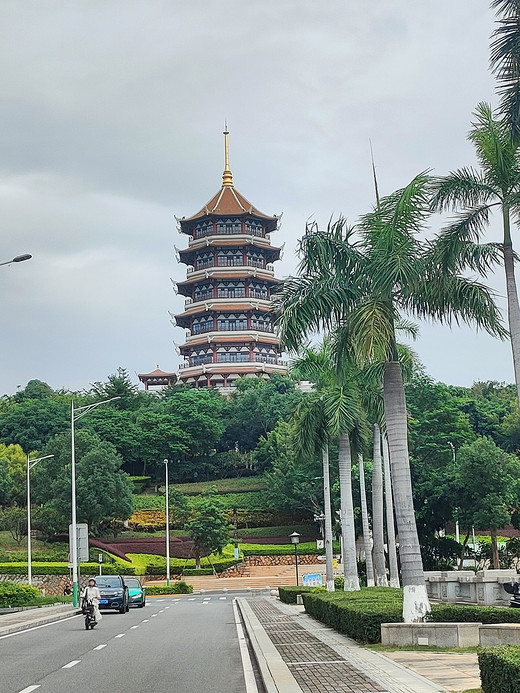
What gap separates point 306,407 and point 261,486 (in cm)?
6299

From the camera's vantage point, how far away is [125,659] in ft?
60.8

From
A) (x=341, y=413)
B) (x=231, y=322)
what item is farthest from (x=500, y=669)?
(x=231, y=322)

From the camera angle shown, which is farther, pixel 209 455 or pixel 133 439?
pixel 209 455

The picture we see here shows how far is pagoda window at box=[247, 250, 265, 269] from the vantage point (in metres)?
109

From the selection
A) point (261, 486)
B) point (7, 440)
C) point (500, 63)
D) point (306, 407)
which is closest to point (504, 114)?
point (500, 63)

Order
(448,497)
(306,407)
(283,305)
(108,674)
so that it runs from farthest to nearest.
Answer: (448,497) → (306,407) → (283,305) → (108,674)

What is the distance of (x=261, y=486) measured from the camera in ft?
318

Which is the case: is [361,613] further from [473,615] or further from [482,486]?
[482,486]

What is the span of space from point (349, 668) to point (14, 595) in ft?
110

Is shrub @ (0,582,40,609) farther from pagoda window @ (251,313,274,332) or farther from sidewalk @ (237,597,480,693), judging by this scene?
pagoda window @ (251,313,274,332)

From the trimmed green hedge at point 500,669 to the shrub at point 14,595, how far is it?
37072mm

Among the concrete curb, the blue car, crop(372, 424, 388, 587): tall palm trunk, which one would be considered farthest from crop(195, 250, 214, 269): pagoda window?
the concrete curb

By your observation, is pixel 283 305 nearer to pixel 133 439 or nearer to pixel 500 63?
pixel 500 63

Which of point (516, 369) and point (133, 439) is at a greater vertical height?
point (133, 439)
